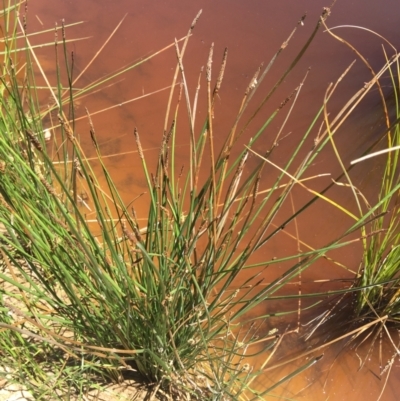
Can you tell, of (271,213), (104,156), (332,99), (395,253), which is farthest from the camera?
(332,99)

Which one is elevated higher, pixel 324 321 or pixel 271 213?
pixel 271 213

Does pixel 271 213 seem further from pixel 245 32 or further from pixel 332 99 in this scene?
pixel 245 32

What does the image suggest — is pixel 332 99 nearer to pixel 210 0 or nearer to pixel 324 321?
pixel 210 0

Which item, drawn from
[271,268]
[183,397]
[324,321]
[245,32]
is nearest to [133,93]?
[245,32]

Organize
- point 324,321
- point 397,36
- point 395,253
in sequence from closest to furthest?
point 395,253, point 324,321, point 397,36

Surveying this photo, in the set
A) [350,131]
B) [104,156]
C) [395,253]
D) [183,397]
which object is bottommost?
[183,397]

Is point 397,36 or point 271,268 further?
point 397,36
